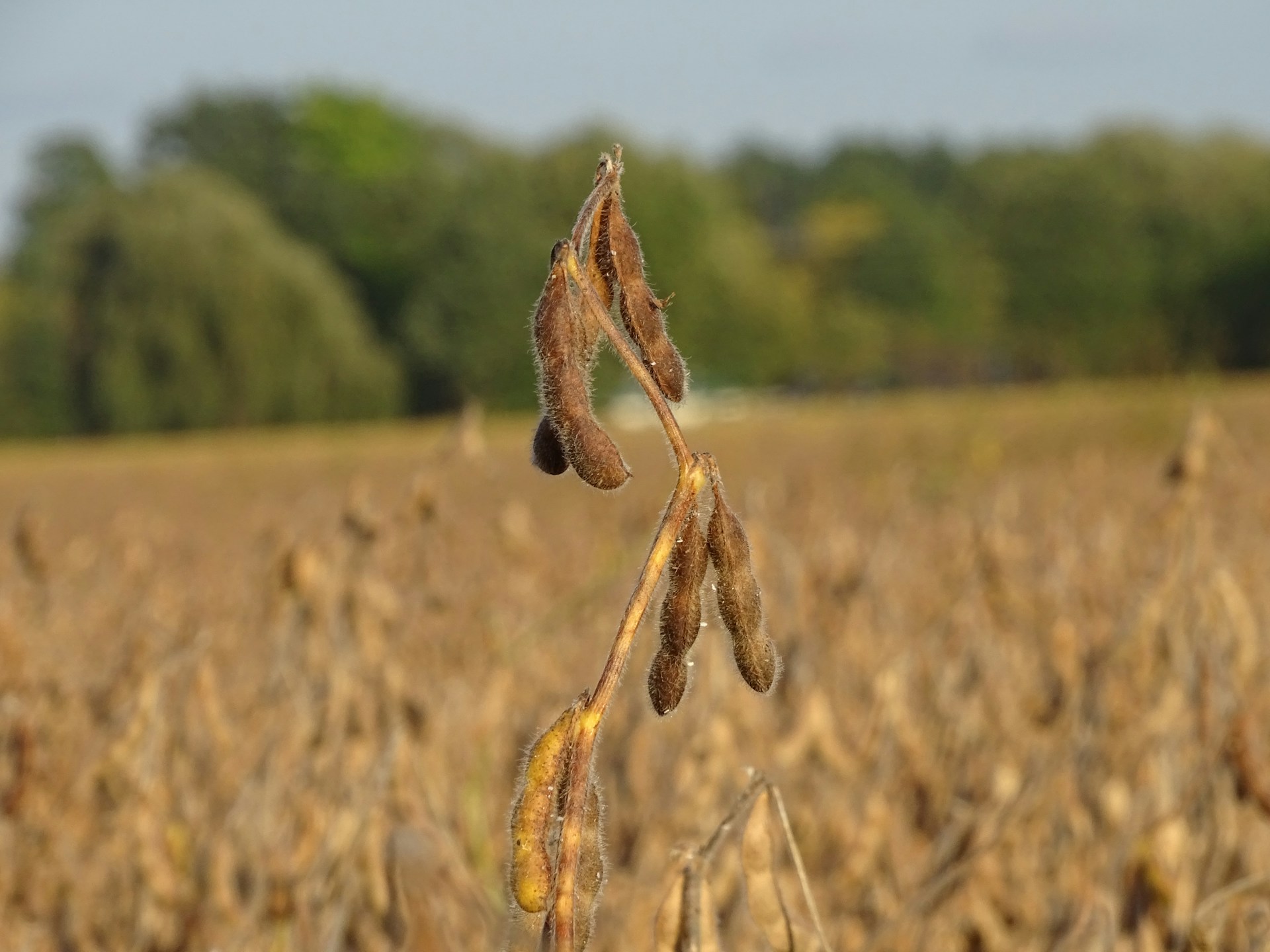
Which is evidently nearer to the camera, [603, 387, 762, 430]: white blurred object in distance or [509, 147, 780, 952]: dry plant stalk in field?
[509, 147, 780, 952]: dry plant stalk in field

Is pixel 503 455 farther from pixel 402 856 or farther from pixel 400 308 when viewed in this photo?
pixel 400 308

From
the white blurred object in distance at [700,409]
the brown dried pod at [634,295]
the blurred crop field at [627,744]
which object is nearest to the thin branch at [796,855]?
the blurred crop field at [627,744]

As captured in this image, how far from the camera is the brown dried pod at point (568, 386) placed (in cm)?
84

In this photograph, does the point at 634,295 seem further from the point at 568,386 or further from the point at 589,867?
the point at 589,867

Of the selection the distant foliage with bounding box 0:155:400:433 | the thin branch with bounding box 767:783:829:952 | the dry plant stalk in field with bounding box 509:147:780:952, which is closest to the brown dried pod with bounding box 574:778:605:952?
the dry plant stalk in field with bounding box 509:147:780:952

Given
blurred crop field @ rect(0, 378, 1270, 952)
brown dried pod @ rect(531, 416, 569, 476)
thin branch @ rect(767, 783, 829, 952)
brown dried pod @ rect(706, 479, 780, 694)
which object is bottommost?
blurred crop field @ rect(0, 378, 1270, 952)

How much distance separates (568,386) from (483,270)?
122 feet

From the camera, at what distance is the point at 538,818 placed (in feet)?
2.82

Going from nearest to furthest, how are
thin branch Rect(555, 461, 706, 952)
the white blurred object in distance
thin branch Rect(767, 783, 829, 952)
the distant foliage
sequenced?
thin branch Rect(555, 461, 706, 952) → thin branch Rect(767, 783, 829, 952) → the white blurred object in distance → the distant foliage

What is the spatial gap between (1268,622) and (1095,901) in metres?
2.07

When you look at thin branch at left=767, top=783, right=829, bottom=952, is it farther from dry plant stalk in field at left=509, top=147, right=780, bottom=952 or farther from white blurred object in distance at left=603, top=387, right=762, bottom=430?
white blurred object in distance at left=603, top=387, right=762, bottom=430

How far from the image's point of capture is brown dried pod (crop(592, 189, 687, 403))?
0.88 meters

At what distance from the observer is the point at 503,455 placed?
15.4 meters

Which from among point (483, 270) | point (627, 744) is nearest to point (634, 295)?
point (627, 744)
